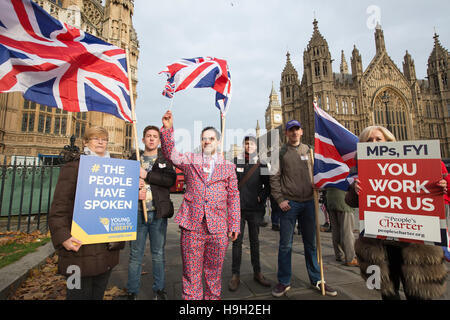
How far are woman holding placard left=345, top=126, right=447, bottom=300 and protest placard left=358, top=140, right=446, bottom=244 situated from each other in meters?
0.11

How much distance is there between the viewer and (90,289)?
1.91 m

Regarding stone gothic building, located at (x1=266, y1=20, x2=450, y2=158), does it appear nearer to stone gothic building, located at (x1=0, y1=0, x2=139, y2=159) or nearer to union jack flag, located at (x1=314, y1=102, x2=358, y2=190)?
stone gothic building, located at (x1=0, y1=0, x2=139, y2=159)

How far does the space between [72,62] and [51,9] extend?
24014 mm

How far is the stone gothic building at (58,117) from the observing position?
56.2 feet

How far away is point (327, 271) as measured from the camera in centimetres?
362

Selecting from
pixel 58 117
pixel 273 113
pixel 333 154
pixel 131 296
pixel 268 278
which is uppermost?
pixel 273 113

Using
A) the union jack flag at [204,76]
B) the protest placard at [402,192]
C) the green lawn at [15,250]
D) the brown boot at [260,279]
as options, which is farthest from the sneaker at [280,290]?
the green lawn at [15,250]

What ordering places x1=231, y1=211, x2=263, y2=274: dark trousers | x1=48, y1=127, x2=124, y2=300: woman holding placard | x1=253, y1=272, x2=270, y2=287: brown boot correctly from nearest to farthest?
1. x1=48, y1=127, x2=124, y2=300: woman holding placard
2. x1=253, y1=272, x2=270, y2=287: brown boot
3. x1=231, y1=211, x2=263, y2=274: dark trousers

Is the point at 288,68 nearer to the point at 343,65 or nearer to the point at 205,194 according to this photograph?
the point at 343,65

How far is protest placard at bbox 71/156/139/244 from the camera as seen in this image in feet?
6.13

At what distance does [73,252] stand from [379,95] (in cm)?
5734

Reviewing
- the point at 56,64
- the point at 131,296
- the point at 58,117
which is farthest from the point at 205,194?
the point at 58,117

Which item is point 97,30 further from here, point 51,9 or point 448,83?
→ point 448,83

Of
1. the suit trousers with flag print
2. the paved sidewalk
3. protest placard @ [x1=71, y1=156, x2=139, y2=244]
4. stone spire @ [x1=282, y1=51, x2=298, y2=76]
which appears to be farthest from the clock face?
protest placard @ [x1=71, y1=156, x2=139, y2=244]
